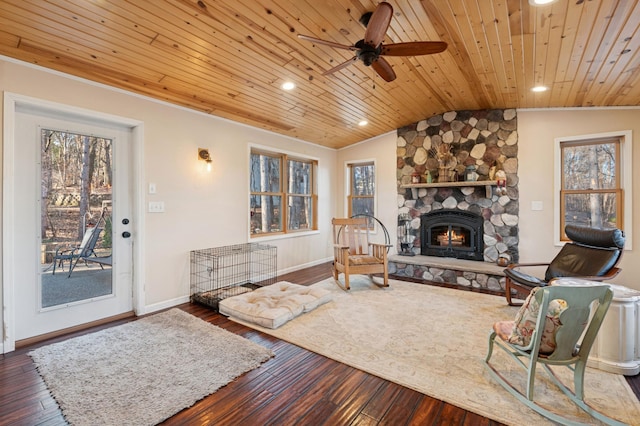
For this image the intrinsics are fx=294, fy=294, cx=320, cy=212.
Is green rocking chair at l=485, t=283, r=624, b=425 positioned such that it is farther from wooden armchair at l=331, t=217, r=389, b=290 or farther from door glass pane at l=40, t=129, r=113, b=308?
door glass pane at l=40, t=129, r=113, b=308

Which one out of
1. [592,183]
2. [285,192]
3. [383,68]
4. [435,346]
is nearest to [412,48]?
[383,68]

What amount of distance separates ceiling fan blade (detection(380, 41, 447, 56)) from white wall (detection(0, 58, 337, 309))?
8.88 ft

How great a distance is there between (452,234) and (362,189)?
80.6 inches

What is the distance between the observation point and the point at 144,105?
11.1 ft

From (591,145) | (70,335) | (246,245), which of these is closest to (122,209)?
(70,335)

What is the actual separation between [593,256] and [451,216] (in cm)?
216

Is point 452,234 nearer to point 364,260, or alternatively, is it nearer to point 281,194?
point 364,260

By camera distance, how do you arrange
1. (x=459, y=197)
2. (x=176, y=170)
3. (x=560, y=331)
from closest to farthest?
(x=560, y=331) < (x=176, y=170) < (x=459, y=197)

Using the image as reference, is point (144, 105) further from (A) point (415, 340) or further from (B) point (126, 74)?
(A) point (415, 340)

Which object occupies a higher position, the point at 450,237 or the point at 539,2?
the point at 539,2

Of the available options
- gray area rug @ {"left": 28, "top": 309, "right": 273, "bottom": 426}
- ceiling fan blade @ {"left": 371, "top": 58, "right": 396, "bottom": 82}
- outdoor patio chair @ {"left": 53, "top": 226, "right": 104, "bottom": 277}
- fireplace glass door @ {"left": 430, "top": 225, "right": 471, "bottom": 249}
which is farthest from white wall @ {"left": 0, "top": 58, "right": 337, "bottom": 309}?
fireplace glass door @ {"left": 430, "top": 225, "right": 471, "bottom": 249}

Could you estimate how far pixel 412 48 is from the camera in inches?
90.7

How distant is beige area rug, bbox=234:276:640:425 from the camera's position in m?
1.86

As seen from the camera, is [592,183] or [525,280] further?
[592,183]
